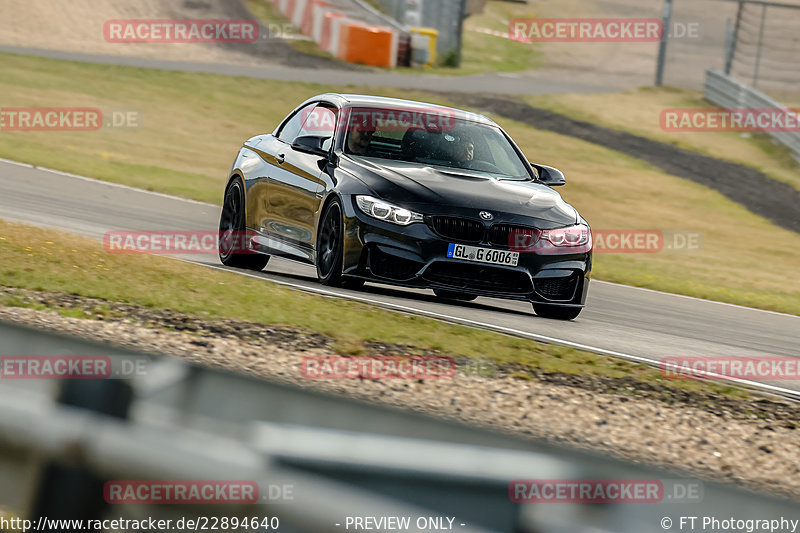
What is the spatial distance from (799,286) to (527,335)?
1019cm

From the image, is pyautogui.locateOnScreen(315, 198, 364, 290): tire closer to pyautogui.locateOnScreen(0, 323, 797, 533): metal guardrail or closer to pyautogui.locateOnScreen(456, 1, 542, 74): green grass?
pyautogui.locateOnScreen(0, 323, 797, 533): metal guardrail

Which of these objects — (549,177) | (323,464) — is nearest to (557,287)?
(549,177)

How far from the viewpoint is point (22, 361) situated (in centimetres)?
379

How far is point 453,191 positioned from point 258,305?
1.68m

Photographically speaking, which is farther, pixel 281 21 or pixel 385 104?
pixel 281 21

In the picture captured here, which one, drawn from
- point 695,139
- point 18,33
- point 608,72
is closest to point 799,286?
point 695,139

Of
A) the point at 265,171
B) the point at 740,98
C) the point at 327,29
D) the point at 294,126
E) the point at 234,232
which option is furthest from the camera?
the point at 327,29

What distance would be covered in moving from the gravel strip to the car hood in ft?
4.72

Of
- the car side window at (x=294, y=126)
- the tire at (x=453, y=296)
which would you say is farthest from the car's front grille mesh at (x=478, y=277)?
the car side window at (x=294, y=126)

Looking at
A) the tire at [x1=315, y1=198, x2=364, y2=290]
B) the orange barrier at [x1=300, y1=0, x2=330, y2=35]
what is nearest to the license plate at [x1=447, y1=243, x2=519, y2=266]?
the tire at [x1=315, y1=198, x2=364, y2=290]

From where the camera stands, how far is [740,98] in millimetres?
33344

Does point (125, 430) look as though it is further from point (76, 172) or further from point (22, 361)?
point (76, 172)

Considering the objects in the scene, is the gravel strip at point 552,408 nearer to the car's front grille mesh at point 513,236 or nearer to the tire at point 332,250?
the tire at point 332,250

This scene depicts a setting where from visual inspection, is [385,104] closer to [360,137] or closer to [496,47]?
[360,137]
